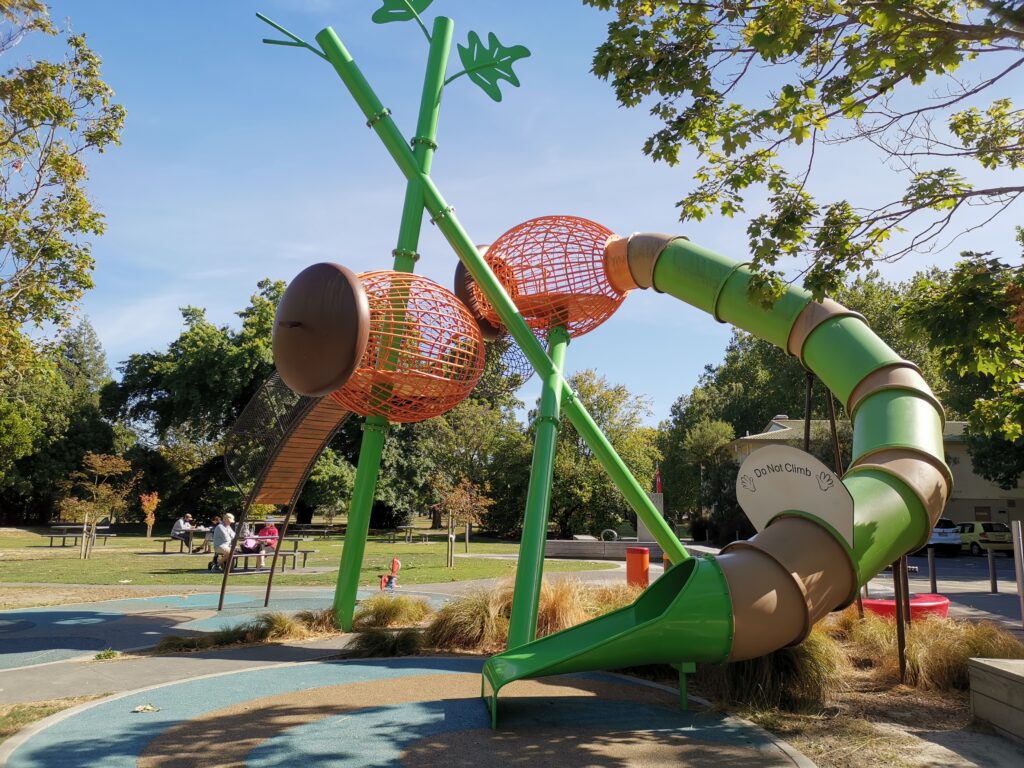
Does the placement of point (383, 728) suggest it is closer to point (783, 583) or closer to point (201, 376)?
point (783, 583)

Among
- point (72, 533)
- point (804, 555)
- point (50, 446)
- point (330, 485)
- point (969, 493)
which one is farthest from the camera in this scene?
point (50, 446)

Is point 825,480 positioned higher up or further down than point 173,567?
higher up

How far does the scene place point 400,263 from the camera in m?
10.1

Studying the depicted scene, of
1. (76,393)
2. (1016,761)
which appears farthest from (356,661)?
(76,393)

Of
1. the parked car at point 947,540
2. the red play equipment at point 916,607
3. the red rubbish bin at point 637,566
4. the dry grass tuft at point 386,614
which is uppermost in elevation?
the parked car at point 947,540

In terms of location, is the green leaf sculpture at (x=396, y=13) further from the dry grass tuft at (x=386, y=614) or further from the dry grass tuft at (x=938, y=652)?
the dry grass tuft at (x=938, y=652)

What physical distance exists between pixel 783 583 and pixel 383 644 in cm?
496

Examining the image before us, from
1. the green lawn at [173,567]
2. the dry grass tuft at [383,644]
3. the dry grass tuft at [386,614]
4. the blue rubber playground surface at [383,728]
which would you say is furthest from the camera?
the green lawn at [173,567]

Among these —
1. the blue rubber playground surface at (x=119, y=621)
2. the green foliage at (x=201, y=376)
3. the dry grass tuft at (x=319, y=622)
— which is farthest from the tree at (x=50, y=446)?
the dry grass tuft at (x=319, y=622)

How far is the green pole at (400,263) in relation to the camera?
9797mm

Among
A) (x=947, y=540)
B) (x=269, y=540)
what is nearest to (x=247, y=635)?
(x=269, y=540)

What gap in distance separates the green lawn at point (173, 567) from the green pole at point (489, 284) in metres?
4.33

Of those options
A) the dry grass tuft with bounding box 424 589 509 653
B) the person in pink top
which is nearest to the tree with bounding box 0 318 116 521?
the person in pink top

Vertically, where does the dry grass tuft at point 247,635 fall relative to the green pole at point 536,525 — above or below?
below
